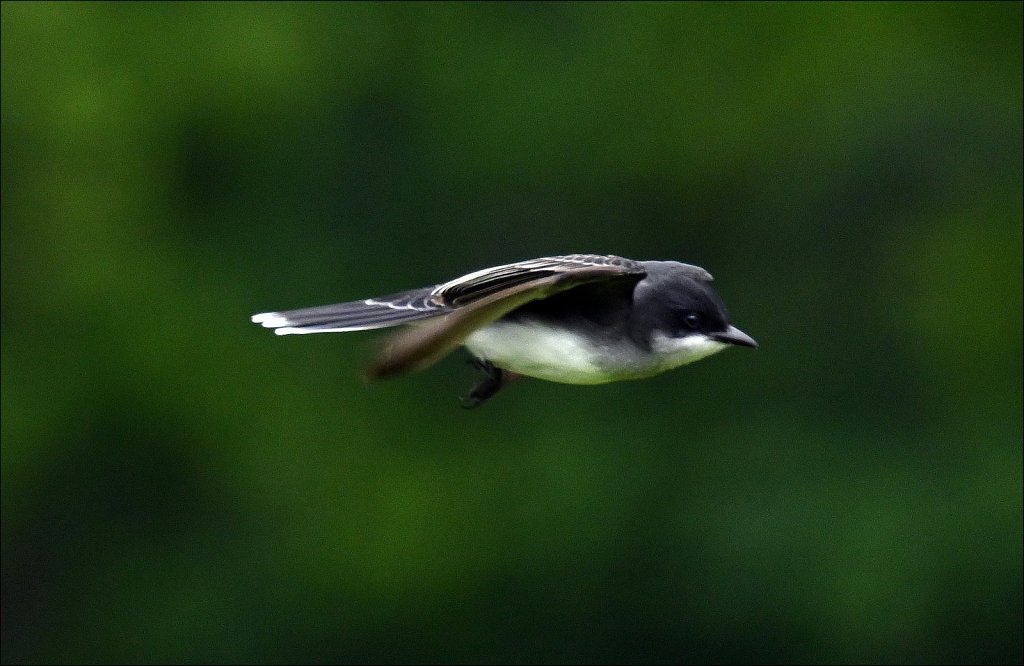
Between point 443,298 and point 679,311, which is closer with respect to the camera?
point 679,311

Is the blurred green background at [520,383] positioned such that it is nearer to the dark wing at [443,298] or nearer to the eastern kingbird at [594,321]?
the dark wing at [443,298]

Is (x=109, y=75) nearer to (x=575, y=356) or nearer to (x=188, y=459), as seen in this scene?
(x=188, y=459)

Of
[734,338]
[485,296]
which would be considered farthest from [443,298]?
[734,338]

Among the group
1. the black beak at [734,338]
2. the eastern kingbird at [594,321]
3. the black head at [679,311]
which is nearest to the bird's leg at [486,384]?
the eastern kingbird at [594,321]

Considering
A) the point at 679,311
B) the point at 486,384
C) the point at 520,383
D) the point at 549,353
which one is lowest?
the point at 520,383

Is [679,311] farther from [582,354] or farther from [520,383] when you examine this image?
[520,383]

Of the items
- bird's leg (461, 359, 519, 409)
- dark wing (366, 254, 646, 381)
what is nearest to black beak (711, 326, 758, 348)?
dark wing (366, 254, 646, 381)
